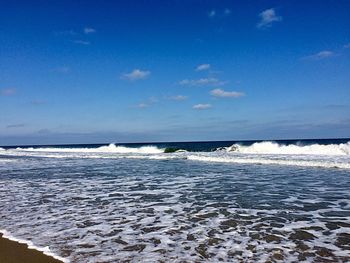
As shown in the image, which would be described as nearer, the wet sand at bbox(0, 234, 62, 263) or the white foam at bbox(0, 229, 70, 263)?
the wet sand at bbox(0, 234, 62, 263)

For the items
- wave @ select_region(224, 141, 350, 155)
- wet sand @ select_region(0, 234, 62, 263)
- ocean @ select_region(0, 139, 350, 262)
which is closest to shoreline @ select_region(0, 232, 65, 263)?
wet sand @ select_region(0, 234, 62, 263)

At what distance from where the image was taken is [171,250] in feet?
18.8

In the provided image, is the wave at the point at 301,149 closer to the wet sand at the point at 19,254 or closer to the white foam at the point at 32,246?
the white foam at the point at 32,246

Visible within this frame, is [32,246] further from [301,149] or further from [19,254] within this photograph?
[301,149]

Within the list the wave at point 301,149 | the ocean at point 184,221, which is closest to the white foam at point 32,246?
the ocean at point 184,221

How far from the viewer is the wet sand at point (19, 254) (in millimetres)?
5306

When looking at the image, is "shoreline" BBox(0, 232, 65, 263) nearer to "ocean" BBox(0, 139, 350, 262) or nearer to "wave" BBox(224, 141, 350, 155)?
"ocean" BBox(0, 139, 350, 262)

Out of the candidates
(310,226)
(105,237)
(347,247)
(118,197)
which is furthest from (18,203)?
(347,247)

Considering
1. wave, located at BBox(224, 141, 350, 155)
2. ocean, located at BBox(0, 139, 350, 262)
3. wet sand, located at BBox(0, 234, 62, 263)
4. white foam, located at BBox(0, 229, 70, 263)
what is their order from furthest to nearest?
wave, located at BBox(224, 141, 350, 155)
ocean, located at BBox(0, 139, 350, 262)
white foam, located at BBox(0, 229, 70, 263)
wet sand, located at BBox(0, 234, 62, 263)

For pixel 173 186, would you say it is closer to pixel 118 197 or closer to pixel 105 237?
pixel 118 197

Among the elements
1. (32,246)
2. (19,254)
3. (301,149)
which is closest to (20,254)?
(19,254)

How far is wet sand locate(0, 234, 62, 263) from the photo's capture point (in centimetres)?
531

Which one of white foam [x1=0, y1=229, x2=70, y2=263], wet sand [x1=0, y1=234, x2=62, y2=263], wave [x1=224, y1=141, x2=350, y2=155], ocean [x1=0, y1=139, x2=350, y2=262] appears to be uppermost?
wave [x1=224, y1=141, x2=350, y2=155]

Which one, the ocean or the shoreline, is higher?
the ocean
